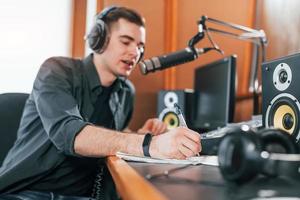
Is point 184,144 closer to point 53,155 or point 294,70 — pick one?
point 294,70

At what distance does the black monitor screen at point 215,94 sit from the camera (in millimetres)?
1711

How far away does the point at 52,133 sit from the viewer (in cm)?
110

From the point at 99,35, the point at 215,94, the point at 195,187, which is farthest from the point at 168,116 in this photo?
the point at 195,187

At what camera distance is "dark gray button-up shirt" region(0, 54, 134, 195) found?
119 cm

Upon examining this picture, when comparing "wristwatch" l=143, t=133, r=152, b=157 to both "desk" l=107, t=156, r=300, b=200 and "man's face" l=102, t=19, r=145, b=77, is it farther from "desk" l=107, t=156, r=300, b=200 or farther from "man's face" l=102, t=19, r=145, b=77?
"man's face" l=102, t=19, r=145, b=77

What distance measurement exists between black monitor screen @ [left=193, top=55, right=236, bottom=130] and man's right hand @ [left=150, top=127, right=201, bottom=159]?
2.88 feet

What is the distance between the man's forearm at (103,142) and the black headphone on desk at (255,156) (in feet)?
1.32

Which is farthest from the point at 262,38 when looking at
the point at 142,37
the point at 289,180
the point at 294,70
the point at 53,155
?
the point at 289,180

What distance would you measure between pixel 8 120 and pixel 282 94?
1026 millimetres

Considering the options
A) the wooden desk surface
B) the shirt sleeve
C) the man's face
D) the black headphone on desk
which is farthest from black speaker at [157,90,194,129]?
the black headphone on desk

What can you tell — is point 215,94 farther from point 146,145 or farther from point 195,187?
point 195,187

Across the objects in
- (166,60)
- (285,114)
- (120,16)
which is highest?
(120,16)

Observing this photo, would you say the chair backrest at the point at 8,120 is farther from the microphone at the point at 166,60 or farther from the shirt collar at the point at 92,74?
the microphone at the point at 166,60

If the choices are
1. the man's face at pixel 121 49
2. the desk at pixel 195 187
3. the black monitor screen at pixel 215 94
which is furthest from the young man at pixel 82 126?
the black monitor screen at pixel 215 94
